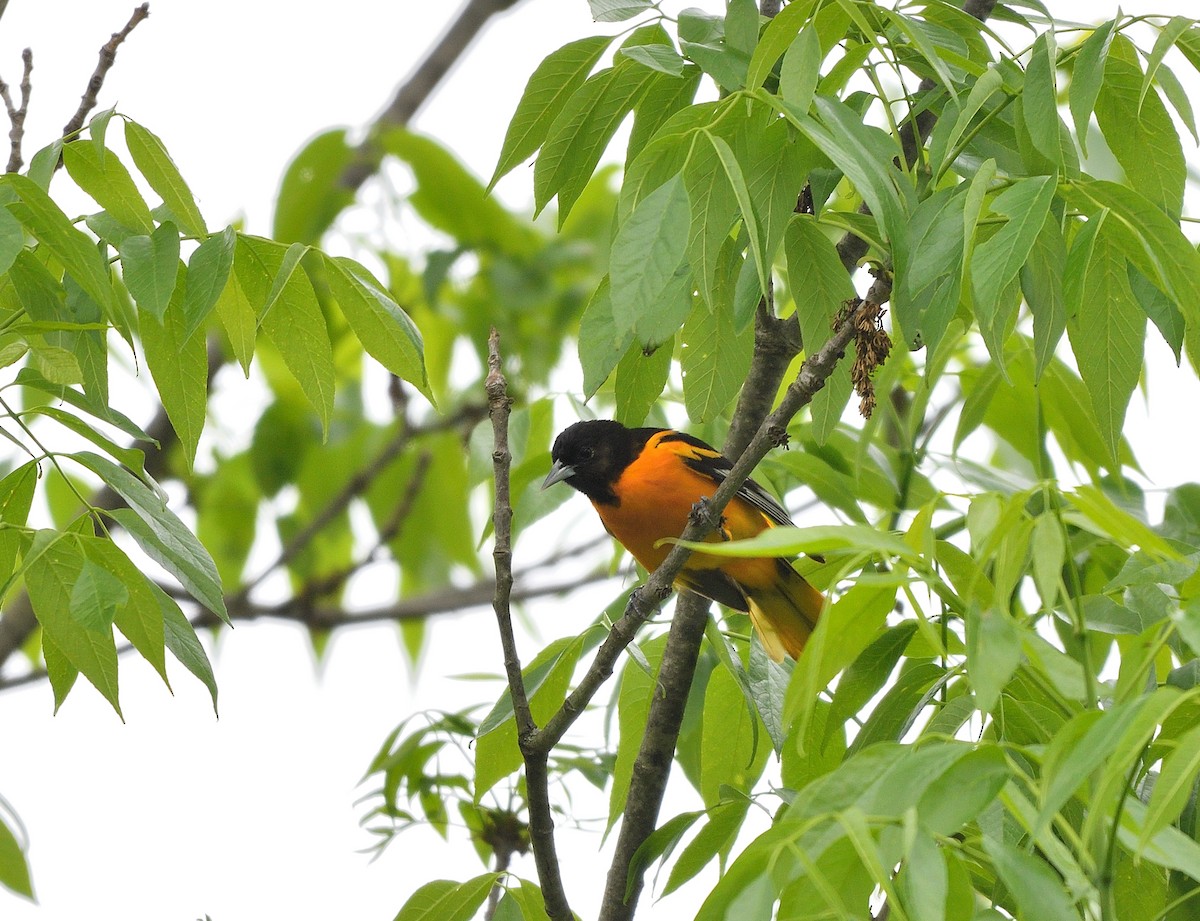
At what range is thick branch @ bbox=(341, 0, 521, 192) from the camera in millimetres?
4016

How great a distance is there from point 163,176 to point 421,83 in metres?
2.20

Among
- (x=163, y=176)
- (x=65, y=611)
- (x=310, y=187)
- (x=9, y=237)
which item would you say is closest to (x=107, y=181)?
(x=163, y=176)

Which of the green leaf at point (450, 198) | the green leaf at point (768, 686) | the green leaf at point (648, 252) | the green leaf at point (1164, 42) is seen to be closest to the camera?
the green leaf at point (648, 252)

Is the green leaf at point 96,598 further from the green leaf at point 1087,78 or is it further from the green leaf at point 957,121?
the green leaf at point 1087,78

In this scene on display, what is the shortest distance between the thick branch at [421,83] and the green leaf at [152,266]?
2.08 meters

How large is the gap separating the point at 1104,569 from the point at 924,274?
4.50 ft

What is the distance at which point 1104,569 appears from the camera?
2814 mm

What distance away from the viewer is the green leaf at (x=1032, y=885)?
4.38ft

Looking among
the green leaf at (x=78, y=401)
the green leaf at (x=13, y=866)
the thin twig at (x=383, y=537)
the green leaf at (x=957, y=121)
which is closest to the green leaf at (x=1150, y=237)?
the green leaf at (x=957, y=121)

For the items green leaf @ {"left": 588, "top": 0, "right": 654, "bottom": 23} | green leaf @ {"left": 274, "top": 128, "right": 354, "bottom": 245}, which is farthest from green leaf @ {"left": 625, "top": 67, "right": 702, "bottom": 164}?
green leaf @ {"left": 274, "top": 128, "right": 354, "bottom": 245}

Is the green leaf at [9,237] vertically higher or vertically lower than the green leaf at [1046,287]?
higher

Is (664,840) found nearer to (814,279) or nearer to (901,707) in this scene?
(901,707)

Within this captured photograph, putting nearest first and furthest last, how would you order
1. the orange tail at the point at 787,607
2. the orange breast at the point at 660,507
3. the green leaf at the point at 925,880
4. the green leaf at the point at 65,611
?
the green leaf at the point at 925,880
the green leaf at the point at 65,611
the orange breast at the point at 660,507
the orange tail at the point at 787,607

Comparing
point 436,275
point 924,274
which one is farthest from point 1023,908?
point 436,275
